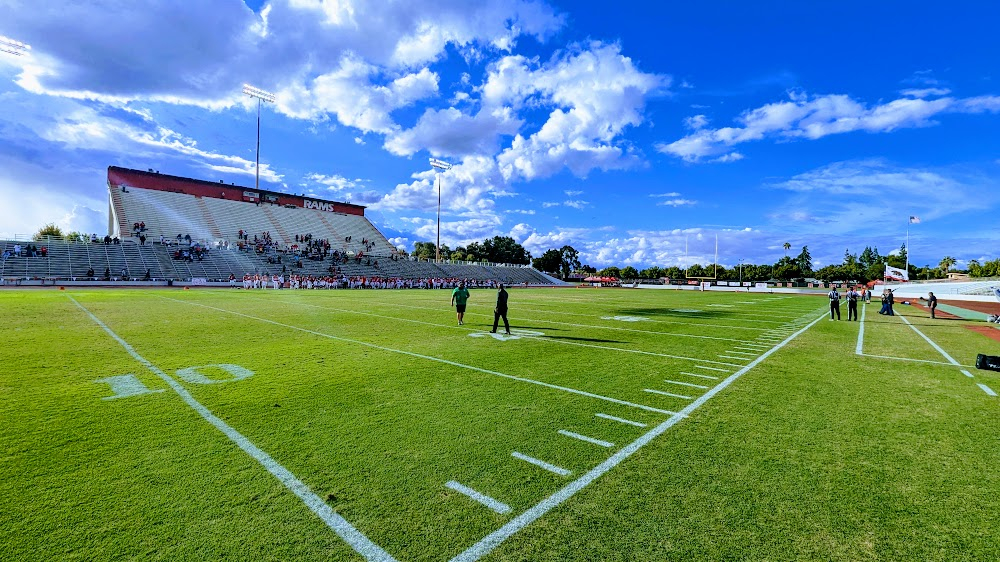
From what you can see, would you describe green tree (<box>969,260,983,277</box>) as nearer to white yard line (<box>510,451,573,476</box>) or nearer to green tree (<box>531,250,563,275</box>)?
green tree (<box>531,250,563,275</box>)

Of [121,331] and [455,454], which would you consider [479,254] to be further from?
[455,454]

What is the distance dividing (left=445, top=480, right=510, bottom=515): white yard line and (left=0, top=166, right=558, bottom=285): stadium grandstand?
50.6 m

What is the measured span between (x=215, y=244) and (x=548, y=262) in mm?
90266

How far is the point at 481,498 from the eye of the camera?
12.0ft

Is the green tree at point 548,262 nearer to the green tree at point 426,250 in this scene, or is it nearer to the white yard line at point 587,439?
the green tree at point 426,250

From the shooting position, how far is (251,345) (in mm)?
10398

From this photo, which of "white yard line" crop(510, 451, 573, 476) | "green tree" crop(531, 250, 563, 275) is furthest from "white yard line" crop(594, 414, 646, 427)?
"green tree" crop(531, 250, 563, 275)

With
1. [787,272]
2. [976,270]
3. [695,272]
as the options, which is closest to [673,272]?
[695,272]

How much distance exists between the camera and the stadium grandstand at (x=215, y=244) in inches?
1699

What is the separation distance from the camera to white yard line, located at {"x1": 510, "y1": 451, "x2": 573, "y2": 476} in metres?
4.16

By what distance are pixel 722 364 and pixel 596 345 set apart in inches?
118

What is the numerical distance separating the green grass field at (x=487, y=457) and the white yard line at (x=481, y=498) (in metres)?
0.02

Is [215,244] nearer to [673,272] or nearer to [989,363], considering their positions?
Result: [989,363]

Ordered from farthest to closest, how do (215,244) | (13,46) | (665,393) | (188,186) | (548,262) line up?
(548,262) < (188,186) < (215,244) < (13,46) < (665,393)
